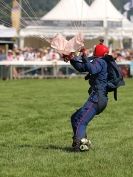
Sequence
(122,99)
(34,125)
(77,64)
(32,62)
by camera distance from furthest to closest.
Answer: (32,62), (122,99), (34,125), (77,64)

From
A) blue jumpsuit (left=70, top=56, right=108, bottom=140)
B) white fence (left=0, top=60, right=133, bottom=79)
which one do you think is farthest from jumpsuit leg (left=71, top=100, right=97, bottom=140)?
white fence (left=0, top=60, right=133, bottom=79)

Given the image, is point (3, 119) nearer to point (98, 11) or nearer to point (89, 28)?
point (89, 28)

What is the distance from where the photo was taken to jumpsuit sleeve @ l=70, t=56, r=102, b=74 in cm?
1192

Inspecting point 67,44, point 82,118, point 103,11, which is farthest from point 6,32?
point 82,118

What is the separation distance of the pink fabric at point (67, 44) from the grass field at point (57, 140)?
5.83 feet

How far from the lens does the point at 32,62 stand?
40.4 metres

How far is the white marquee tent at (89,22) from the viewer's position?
158ft

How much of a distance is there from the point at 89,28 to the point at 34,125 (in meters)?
32.0

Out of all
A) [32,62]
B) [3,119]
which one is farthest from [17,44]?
[3,119]

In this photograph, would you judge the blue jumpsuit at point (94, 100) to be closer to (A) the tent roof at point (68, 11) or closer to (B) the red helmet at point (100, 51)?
(B) the red helmet at point (100, 51)

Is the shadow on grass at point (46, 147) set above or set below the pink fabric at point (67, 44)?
below

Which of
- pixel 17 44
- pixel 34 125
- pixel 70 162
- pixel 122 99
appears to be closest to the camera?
pixel 70 162

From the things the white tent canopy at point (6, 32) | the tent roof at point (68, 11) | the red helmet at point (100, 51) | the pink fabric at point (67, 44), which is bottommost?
the white tent canopy at point (6, 32)

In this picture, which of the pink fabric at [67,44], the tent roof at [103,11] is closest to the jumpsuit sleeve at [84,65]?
the pink fabric at [67,44]
